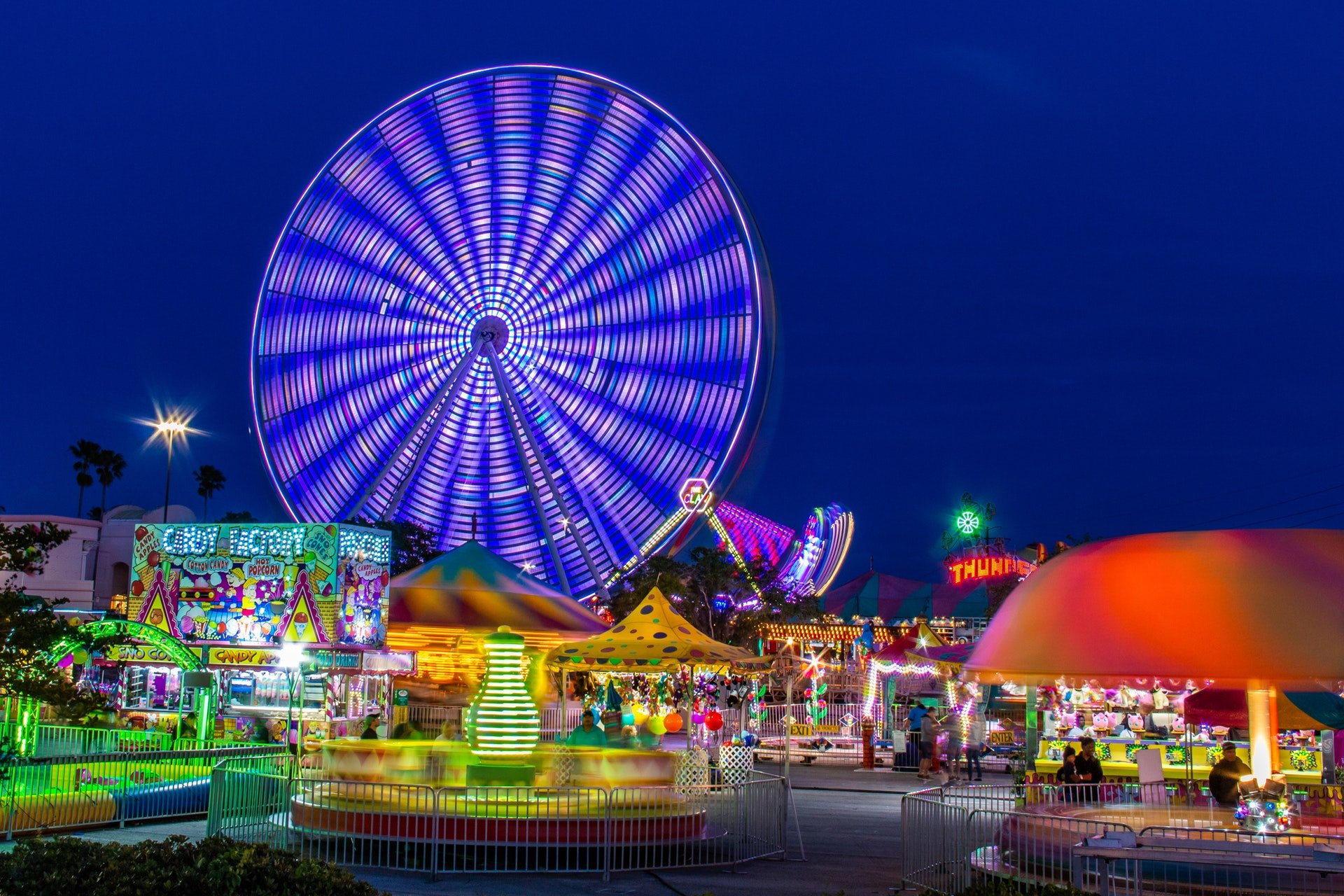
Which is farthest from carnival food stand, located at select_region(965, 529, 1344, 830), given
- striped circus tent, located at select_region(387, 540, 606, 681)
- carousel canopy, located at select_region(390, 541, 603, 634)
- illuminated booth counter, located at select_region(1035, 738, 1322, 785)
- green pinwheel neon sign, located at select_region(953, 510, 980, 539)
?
green pinwheel neon sign, located at select_region(953, 510, 980, 539)

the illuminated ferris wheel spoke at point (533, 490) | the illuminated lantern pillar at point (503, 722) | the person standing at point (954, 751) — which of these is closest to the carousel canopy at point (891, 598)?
the illuminated ferris wheel spoke at point (533, 490)

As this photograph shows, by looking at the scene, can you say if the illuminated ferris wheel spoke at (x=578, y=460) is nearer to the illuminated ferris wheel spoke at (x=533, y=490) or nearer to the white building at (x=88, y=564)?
the illuminated ferris wheel spoke at (x=533, y=490)

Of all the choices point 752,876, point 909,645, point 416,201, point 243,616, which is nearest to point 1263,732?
point 752,876

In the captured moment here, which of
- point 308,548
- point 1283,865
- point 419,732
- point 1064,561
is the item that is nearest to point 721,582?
point 308,548

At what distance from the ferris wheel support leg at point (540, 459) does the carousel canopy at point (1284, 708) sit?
23243mm

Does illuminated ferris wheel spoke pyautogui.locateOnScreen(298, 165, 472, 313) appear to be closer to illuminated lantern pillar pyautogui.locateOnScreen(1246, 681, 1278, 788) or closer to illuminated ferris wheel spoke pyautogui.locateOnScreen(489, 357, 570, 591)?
illuminated ferris wheel spoke pyautogui.locateOnScreen(489, 357, 570, 591)

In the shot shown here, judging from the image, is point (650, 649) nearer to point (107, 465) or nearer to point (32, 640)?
point (32, 640)

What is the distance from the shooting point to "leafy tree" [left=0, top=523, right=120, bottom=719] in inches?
415

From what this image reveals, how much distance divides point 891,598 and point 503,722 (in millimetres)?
76911

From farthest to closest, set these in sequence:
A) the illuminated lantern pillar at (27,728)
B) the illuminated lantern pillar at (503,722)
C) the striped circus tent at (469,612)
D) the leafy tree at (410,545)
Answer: the leafy tree at (410,545) < the striped circus tent at (469,612) < the illuminated lantern pillar at (27,728) < the illuminated lantern pillar at (503,722)

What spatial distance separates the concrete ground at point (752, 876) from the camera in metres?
12.2

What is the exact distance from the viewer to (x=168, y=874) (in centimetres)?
773

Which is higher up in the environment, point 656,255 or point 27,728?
point 656,255

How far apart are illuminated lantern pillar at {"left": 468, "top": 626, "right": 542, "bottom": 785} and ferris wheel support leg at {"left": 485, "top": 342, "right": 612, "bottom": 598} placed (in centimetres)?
2301
